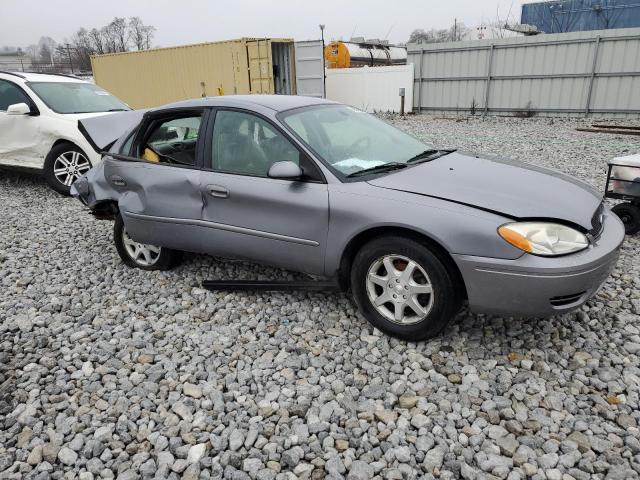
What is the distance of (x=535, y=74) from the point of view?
15.9 meters

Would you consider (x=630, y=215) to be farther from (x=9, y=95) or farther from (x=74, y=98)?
(x=9, y=95)

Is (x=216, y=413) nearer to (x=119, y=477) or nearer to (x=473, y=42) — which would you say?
(x=119, y=477)

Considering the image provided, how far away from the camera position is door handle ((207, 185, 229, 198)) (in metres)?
3.63

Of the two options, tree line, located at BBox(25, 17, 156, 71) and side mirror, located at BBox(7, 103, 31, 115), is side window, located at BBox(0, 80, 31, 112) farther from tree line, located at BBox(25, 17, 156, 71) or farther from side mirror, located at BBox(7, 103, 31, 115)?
tree line, located at BBox(25, 17, 156, 71)

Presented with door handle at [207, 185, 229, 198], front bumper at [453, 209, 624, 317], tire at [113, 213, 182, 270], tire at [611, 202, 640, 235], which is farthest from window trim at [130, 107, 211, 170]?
tire at [611, 202, 640, 235]

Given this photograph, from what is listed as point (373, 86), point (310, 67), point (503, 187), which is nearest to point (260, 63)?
point (310, 67)

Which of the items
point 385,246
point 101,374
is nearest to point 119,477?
point 101,374

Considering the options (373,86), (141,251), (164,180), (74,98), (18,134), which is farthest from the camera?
(373,86)

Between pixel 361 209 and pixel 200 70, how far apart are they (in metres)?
15.4

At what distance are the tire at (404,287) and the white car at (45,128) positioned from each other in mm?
5395

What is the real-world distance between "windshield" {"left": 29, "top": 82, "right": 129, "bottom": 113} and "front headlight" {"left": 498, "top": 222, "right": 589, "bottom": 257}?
711 cm

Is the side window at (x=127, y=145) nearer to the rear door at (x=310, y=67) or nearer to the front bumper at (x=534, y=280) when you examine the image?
the front bumper at (x=534, y=280)

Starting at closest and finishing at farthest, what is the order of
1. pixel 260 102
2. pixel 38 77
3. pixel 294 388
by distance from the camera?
1. pixel 294 388
2. pixel 260 102
3. pixel 38 77

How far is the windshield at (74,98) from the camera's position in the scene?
755cm
